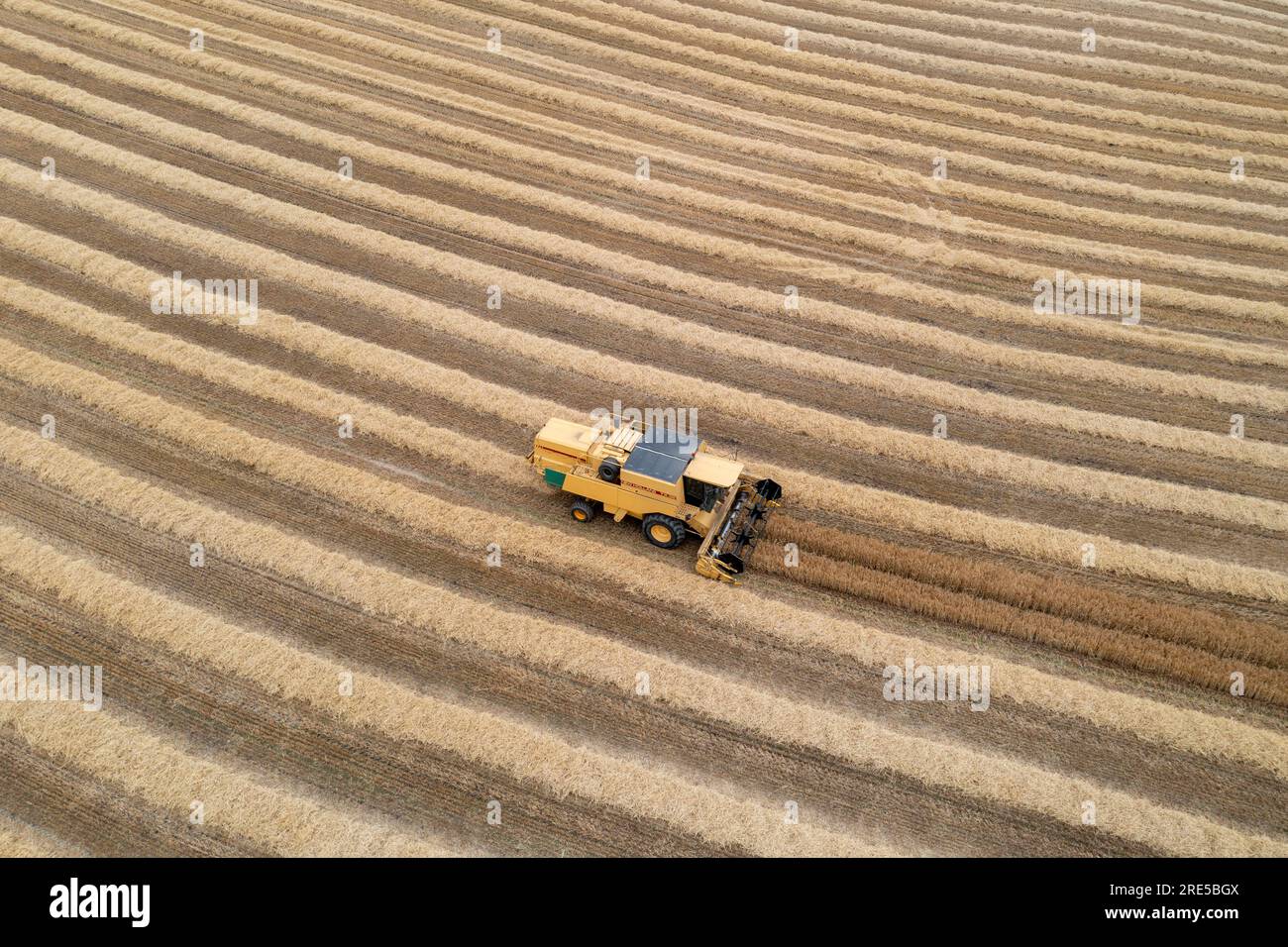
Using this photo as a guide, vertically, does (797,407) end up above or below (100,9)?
below

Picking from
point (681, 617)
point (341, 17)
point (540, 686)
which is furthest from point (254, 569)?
point (341, 17)

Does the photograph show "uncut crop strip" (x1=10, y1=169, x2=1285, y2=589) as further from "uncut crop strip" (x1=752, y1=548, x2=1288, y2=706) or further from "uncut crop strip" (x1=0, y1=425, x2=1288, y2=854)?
"uncut crop strip" (x1=0, y1=425, x2=1288, y2=854)

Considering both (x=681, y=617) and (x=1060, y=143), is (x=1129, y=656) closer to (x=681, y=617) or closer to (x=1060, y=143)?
(x=681, y=617)

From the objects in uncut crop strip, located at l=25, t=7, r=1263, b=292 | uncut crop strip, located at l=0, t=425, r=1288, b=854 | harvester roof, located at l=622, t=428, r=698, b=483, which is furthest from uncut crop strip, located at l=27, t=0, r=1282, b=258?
uncut crop strip, located at l=0, t=425, r=1288, b=854

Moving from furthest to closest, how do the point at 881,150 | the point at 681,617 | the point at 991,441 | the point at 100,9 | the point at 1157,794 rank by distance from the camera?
1. the point at 100,9
2. the point at 881,150
3. the point at 991,441
4. the point at 681,617
5. the point at 1157,794

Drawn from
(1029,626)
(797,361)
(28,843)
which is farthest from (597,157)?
(28,843)

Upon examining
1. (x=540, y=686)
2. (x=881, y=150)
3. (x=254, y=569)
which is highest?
(x=881, y=150)
